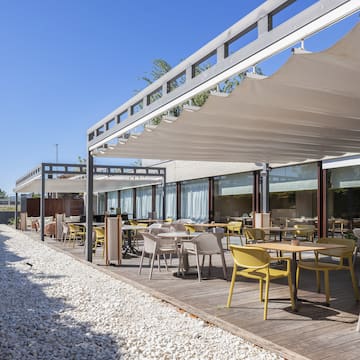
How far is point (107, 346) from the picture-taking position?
12.2ft

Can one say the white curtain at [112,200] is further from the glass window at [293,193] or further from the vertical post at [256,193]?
the glass window at [293,193]

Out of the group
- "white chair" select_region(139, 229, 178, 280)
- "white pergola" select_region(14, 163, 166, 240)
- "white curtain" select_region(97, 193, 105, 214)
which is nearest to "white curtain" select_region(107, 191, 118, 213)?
"white curtain" select_region(97, 193, 105, 214)

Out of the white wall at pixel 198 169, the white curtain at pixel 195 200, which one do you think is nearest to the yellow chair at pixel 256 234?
the white wall at pixel 198 169

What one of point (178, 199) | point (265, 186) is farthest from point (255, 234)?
point (178, 199)

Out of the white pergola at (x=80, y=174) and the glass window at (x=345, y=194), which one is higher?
the white pergola at (x=80, y=174)

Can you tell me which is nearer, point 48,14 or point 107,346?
point 107,346

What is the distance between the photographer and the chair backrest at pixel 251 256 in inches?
180

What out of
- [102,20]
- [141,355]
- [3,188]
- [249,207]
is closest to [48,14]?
[102,20]

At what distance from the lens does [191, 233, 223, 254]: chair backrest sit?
21.8ft

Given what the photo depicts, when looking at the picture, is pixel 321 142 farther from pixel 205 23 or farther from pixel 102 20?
pixel 205 23

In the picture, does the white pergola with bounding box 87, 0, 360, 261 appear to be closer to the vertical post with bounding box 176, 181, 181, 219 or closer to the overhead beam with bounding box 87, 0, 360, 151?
the overhead beam with bounding box 87, 0, 360, 151

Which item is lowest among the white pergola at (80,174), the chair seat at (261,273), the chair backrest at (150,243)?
the chair seat at (261,273)

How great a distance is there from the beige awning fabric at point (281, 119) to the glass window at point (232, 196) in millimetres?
3819

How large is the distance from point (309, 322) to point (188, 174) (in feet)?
40.1
